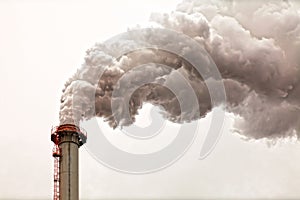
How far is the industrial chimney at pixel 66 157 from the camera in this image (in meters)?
40.2

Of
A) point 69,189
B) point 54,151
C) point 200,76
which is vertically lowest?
point 69,189

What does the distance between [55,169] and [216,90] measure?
1140cm

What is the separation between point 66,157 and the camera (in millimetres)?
41000

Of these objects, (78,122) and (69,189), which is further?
(78,122)

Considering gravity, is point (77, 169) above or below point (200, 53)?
below

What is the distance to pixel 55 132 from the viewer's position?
41.5 meters

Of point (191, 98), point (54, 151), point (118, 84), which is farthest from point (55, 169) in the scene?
point (191, 98)

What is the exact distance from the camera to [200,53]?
131 ft

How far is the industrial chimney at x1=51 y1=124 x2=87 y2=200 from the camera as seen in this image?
40.2 metres

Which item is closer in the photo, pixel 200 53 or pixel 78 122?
pixel 200 53

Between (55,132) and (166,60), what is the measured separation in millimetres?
8434

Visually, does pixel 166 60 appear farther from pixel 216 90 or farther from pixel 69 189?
pixel 69 189

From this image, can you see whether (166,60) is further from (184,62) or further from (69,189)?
(69,189)

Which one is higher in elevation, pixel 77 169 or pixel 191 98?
pixel 191 98
